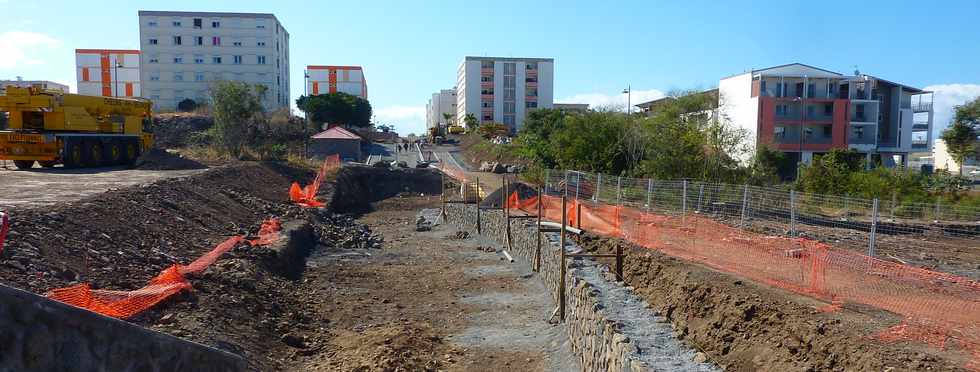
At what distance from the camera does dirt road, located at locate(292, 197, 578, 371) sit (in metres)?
9.70

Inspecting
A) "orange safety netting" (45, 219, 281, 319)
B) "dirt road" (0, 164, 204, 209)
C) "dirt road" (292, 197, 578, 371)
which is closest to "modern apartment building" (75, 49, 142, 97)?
"dirt road" (0, 164, 204, 209)

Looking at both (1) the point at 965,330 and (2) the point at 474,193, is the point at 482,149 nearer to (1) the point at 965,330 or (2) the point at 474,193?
(2) the point at 474,193

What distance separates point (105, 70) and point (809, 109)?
3085 inches

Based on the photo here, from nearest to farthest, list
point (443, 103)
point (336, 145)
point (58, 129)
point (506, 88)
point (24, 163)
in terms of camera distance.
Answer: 1. point (58, 129)
2. point (24, 163)
3. point (336, 145)
4. point (506, 88)
5. point (443, 103)

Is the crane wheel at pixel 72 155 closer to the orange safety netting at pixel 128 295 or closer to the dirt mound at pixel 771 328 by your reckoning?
the orange safety netting at pixel 128 295

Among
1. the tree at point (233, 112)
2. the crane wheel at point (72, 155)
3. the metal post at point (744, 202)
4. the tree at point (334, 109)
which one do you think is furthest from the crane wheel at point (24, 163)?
the tree at point (334, 109)

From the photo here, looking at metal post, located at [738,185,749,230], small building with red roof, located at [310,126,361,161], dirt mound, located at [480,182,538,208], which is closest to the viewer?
metal post, located at [738,185,749,230]

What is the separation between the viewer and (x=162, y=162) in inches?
1101

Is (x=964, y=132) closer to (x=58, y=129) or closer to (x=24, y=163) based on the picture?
(x=58, y=129)

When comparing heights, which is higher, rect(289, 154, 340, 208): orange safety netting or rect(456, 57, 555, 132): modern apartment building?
rect(456, 57, 555, 132): modern apartment building

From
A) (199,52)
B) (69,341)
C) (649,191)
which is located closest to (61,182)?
(649,191)

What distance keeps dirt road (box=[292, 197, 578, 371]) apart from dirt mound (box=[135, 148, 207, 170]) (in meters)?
10.7

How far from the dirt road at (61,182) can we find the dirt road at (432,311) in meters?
5.17

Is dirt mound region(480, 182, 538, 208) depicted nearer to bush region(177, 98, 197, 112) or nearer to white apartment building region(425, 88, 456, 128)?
bush region(177, 98, 197, 112)
